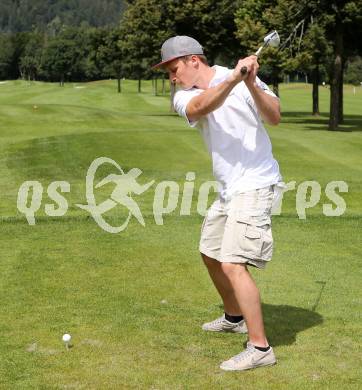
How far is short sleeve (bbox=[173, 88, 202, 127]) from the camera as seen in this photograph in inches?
A: 215

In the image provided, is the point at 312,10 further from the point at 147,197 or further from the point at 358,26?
the point at 147,197

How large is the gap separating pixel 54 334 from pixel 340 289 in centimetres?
307

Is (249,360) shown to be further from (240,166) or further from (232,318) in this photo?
(240,166)

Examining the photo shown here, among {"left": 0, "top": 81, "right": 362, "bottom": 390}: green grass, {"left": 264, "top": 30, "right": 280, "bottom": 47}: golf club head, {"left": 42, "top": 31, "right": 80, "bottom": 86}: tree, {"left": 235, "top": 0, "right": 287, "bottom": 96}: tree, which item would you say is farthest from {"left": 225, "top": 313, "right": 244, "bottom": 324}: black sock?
{"left": 42, "top": 31, "right": 80, "bottom": 86}: tree

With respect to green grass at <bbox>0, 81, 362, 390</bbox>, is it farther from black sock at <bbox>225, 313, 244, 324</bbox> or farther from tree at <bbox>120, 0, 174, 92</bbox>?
tree at <bbox>120, 0, 174, 92</bbox>

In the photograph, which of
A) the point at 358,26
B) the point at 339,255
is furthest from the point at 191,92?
the point at 358,26

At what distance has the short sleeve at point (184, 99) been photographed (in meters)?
5.46

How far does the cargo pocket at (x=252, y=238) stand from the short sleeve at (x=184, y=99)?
33.4 inches

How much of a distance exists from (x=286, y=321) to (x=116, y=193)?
9.63 meters

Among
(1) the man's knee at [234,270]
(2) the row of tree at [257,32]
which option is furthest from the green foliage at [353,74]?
(1) the man's knee at [234,270]

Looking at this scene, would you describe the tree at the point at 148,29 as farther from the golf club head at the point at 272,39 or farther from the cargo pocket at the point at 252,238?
the cargo pocket at the point at 252,238

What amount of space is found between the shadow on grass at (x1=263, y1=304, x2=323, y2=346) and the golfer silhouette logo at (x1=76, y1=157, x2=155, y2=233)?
462cm

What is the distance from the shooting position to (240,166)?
5492 mm

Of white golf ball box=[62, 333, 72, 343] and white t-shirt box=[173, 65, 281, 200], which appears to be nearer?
white t-shirt box=[173, 65, 281, 200]
